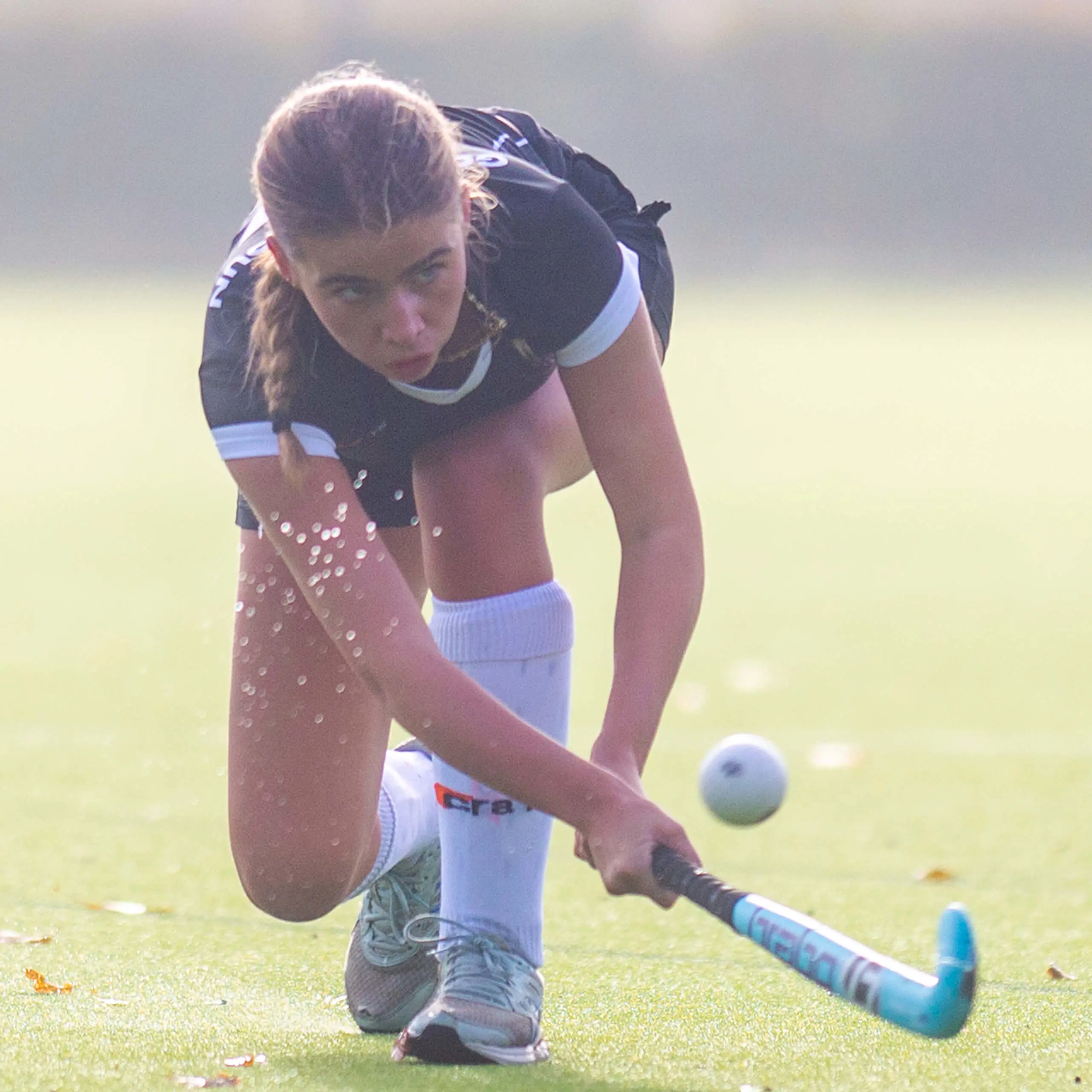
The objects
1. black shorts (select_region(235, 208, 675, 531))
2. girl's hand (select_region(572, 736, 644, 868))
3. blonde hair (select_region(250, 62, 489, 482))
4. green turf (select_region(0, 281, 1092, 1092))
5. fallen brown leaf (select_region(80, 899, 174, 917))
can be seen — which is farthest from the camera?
fallen brown leaf (select_region(80, 899, 174, 917))

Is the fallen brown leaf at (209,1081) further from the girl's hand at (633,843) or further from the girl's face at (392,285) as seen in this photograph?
the girl's face at (392,285)

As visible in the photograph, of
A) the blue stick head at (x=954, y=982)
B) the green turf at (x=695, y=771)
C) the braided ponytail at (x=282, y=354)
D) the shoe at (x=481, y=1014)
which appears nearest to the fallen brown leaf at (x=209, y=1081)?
the green turf at (x=695, y=771)

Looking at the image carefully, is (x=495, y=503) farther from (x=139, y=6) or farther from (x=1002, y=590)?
(x=139, y=6)

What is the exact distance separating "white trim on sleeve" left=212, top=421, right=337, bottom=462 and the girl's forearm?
1.28 feet

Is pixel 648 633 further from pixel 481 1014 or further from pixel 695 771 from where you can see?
pixel 695 771

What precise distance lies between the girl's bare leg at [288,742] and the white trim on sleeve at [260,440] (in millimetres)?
386

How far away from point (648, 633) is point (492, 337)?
0.40 metres

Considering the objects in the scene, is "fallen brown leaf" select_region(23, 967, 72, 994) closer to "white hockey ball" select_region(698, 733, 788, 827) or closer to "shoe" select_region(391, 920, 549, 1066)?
"shoe" select_region(391, 920, 549, 1066)

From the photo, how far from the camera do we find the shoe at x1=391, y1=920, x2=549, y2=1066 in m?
2.26

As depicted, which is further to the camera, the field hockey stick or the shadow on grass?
the shadow on grass

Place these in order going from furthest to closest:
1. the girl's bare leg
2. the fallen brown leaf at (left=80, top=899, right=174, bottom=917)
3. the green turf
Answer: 1. the fallen brown leaf at (left=80, top=899, right=174, bottom=917)
2. the girl's bare leg
3. the green turf

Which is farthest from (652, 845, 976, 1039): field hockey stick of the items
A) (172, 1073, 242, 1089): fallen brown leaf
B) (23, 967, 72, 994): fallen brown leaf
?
(23, 967, 72, 994): fallen brown leaf

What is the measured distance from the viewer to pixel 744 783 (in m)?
2.63

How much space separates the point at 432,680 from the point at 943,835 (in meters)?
2.02
